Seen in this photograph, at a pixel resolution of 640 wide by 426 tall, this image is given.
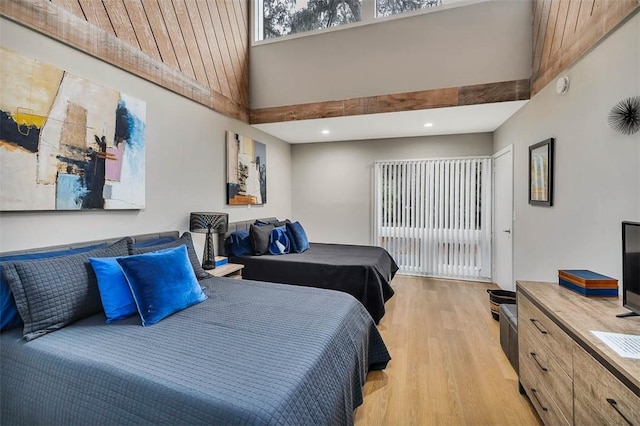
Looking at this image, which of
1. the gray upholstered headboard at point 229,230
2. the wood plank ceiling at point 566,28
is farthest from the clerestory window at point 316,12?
the gray upholstered headboard at point 229,230

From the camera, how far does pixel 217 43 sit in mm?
3426

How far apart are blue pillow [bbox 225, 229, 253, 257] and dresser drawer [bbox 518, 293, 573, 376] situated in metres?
2.79

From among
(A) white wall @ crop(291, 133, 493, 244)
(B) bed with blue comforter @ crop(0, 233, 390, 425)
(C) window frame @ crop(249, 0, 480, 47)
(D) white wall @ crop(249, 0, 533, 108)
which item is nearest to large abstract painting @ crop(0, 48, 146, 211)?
(B) bed with blue comforter @ crop(0, 233, 390, 425)

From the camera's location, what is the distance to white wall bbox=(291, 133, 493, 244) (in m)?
4.93

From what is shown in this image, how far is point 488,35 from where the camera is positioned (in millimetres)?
3143

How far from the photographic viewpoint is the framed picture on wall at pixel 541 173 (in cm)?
255

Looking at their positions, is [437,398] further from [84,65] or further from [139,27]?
[139,27]

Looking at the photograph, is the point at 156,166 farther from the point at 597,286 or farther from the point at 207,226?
the point at 597,286

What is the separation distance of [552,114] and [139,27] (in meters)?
3.61

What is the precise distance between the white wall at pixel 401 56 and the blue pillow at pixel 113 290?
292 cm

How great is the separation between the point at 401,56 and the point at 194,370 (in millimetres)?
3639

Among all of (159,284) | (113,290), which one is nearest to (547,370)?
(159,284)

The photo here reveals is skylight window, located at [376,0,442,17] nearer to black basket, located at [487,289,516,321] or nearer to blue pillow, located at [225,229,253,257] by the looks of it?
blue pillow, located at [225,229,253,257]

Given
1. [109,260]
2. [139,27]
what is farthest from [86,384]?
[139,27]
